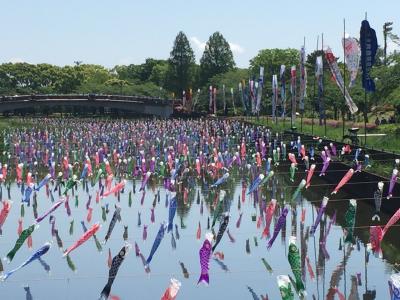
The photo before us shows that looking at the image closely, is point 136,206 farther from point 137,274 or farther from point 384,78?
point 384,78

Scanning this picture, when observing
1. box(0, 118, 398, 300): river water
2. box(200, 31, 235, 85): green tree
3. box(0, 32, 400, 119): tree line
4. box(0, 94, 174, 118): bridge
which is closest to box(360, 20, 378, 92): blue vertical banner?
box(0, 118, 398, 300): river water

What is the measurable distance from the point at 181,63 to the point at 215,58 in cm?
818

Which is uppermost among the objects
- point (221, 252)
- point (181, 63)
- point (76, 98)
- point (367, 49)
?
point (181, 63)

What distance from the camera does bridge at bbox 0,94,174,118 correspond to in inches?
5714

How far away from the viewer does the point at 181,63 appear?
16788cm

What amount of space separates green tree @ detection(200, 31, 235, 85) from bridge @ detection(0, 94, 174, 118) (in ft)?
53.2

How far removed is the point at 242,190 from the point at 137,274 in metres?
19.1

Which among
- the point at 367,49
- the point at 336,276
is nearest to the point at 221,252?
the point at 336,276

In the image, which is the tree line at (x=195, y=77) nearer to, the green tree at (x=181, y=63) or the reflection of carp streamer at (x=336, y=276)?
the green tree at (x=181, y=63)

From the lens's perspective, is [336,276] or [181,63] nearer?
[336,276]

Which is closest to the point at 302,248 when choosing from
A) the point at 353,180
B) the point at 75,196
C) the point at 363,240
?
the point at 363,240

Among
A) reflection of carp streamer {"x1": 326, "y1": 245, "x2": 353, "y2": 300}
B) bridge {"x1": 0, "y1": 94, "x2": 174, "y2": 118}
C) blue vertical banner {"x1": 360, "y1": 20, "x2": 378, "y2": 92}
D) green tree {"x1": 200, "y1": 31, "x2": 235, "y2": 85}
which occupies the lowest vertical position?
reflection of carp streamer {"x1": 326, "y1": 245, "x2": 353, "y2": 300}

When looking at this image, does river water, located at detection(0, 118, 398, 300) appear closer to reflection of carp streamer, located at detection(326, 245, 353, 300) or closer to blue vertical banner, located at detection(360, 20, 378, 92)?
reflection of carp streamer, located at detection(326, 245, 353, 300)

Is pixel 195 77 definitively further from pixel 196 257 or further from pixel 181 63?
pixel 196 257
